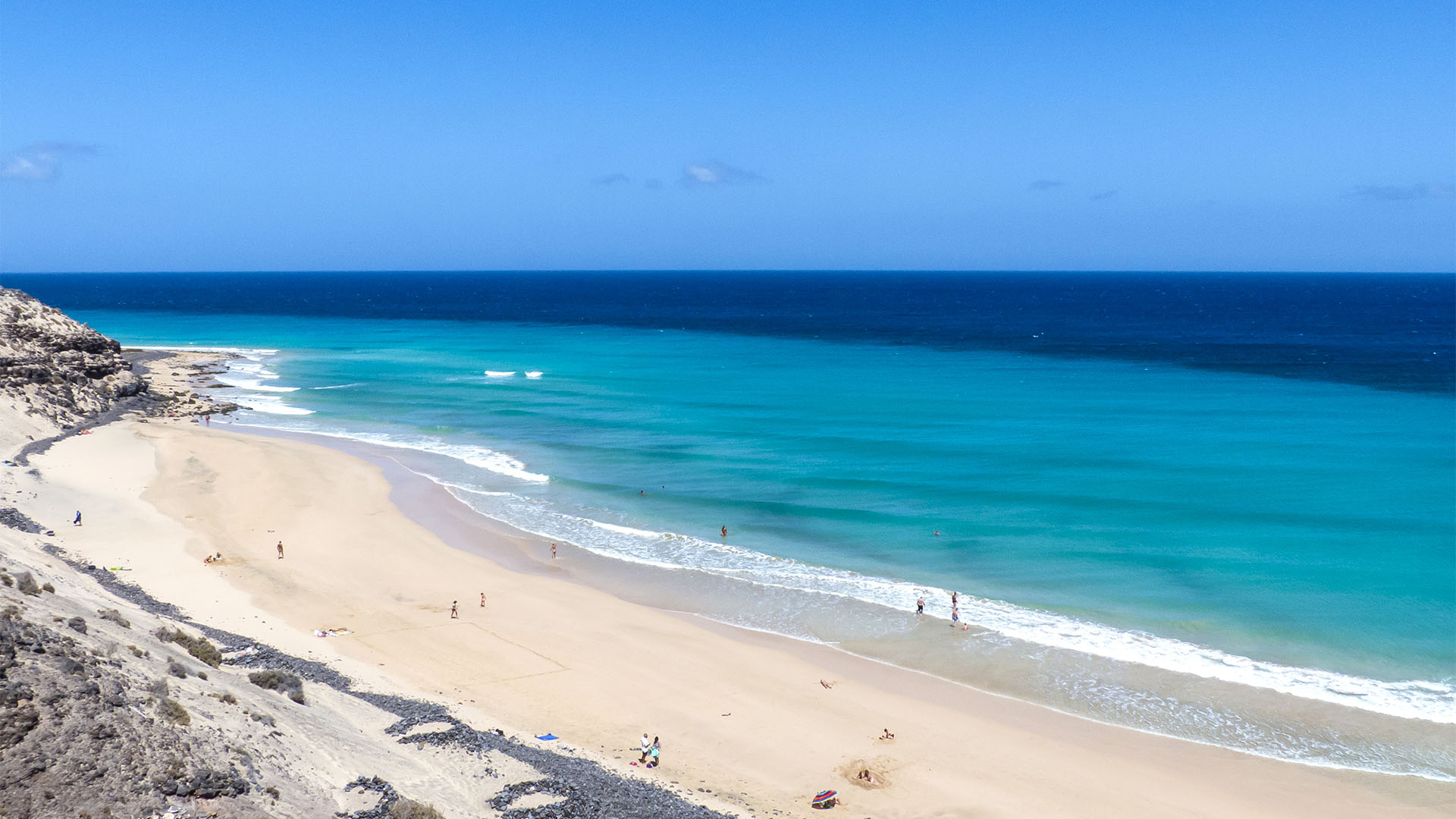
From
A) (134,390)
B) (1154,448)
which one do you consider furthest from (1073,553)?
(134,390)

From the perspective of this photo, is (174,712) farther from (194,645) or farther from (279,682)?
(194,645)

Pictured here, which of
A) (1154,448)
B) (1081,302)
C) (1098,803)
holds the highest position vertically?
(1081,302)

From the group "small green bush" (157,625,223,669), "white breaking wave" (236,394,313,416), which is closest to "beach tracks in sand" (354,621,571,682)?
"small green bush" (157,625,223,669)

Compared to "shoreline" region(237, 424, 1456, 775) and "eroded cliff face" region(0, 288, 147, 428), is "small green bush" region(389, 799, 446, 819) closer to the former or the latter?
"shoreline" region(237, 424, 1456, 775)

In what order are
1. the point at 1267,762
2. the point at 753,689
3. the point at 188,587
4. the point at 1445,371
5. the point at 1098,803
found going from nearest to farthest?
the point at 1098,803 < the point at 1267,762 < the point at 753,689 < the point at 188,587 < the point at 1445,371

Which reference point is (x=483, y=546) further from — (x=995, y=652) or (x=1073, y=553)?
(x=1073, y=553)

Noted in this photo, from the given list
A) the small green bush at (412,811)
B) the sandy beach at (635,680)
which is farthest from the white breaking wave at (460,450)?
the small green bush at (412,811)

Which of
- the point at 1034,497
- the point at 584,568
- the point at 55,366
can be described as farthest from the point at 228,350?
the point at 1034,497
